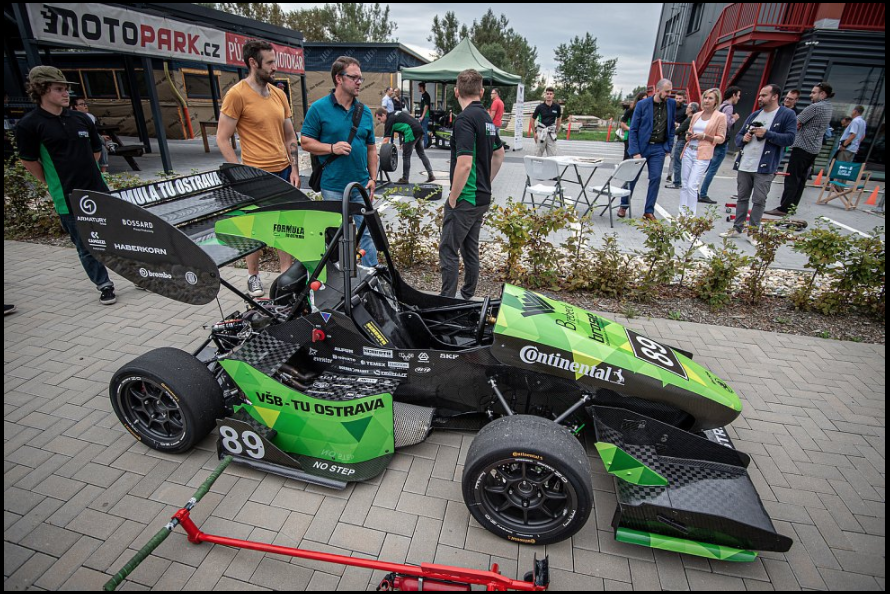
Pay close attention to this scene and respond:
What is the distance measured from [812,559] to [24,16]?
11.2 meters

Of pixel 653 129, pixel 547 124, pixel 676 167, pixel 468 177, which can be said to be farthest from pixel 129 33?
pixel 676 167

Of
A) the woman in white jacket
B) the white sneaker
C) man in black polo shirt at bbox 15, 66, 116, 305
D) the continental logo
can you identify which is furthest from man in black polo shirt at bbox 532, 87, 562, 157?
the continental logo

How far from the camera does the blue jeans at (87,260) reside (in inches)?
181

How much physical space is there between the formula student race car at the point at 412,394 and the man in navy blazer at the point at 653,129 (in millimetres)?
5233

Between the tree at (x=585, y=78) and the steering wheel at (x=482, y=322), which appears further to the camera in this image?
the tree at (x=585, y=78)

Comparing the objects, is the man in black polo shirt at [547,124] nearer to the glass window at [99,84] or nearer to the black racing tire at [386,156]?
the black racing tire at [386,156]

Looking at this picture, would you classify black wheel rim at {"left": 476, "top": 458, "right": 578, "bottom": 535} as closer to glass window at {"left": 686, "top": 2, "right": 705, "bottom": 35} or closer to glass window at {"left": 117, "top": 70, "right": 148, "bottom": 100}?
glass window at {"left": 117, "top": 70, "right": 148, "bottom": 100}

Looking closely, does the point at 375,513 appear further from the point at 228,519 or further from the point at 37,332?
the point at 37,332

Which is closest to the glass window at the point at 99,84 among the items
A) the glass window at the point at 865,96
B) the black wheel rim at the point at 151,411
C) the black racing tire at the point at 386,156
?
the black racing tire at the point at 386,156

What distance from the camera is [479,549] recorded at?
7.90 feet

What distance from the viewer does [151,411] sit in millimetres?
2977

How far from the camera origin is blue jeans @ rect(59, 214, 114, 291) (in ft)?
15.1

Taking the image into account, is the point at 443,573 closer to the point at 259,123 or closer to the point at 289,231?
the point at 289,231

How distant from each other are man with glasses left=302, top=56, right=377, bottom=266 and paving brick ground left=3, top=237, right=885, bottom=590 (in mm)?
2200
